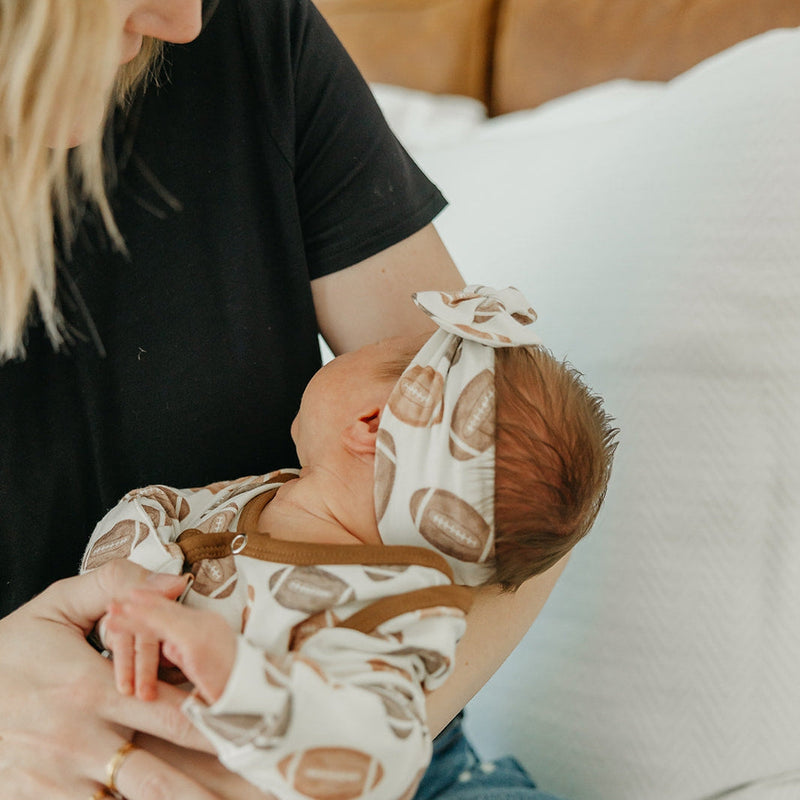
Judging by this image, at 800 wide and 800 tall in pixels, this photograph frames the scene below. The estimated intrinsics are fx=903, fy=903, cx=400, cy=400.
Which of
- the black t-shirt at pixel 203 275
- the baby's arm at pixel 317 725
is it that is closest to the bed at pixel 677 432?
the black t-shirt at pixel 203 275

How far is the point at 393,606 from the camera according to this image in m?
0.68

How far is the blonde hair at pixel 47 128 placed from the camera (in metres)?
0.62

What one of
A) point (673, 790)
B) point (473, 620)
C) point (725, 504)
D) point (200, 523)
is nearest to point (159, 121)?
A: point (200, 523)

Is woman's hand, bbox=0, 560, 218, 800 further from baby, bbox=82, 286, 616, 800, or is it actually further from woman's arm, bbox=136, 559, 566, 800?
woman's arm, bbox=136, 559, 566, 800

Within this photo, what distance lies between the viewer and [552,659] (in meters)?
1.01

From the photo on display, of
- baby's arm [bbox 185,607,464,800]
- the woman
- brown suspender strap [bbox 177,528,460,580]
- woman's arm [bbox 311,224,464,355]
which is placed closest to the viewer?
baby's arm [bbox 185,607,464,800]

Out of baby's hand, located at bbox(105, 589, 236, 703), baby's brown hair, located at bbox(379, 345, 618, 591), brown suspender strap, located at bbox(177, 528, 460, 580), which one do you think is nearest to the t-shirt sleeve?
baby's brown hair, located at bbox(379, 345, 618, 591)

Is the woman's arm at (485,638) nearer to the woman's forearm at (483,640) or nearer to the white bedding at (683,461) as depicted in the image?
the woman's forearm at (483,640)

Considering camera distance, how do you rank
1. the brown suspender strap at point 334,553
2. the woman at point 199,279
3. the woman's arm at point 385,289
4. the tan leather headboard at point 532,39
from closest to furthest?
the brown suspender strap at point 334,553 → the woman at point 199,279 → the woman's arm at point 385,289 → the tan leather headboard at point 532,39

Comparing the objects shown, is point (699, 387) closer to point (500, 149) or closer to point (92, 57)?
point (500, 149)

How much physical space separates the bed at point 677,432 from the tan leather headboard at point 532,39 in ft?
0.31

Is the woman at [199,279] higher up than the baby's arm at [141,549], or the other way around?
the woman at [199,279]

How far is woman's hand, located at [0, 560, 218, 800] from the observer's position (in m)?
0.64

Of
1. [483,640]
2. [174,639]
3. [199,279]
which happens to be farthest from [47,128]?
[483,640]
